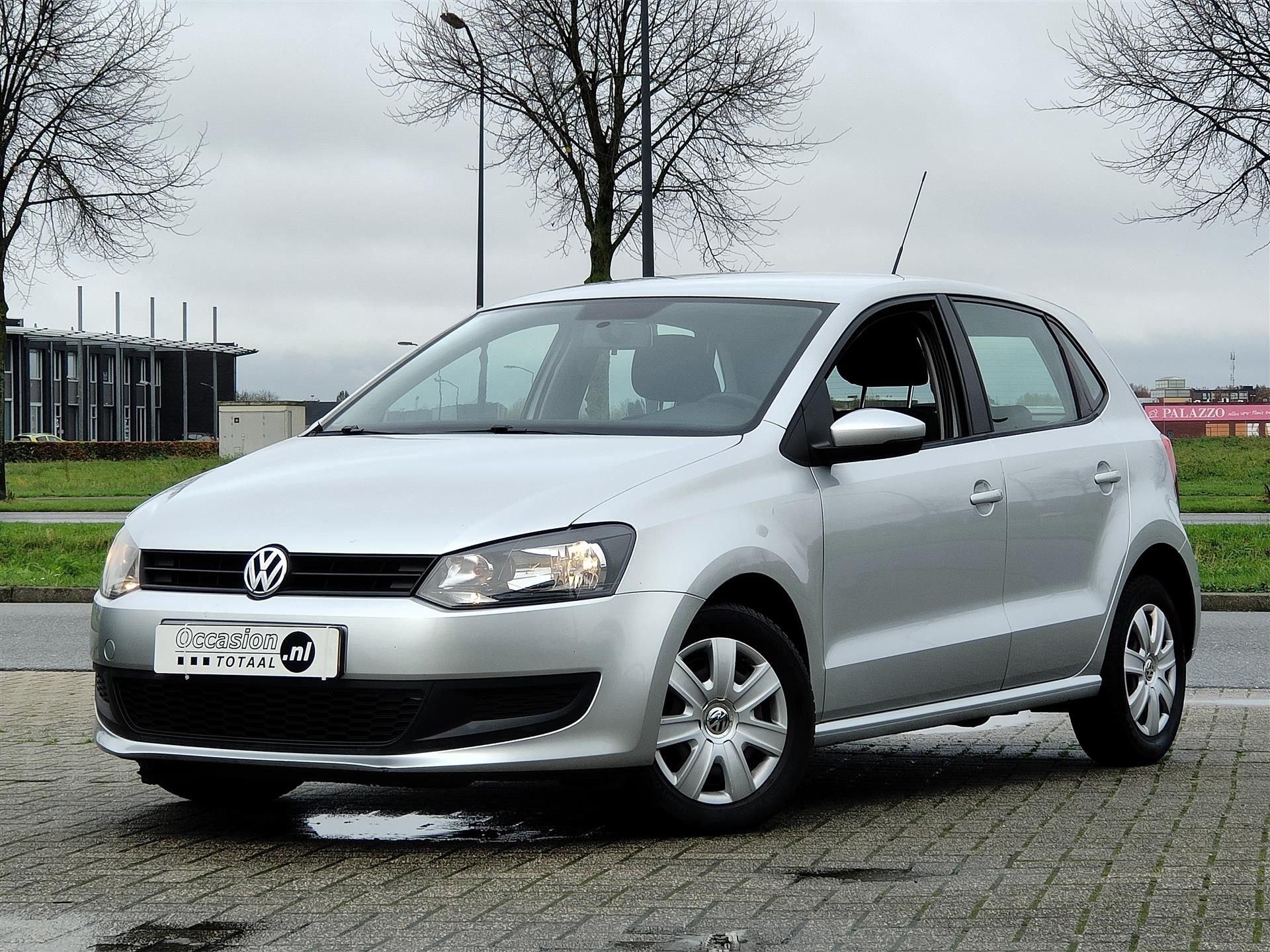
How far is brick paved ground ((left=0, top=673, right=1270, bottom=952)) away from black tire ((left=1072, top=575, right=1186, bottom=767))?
0.11m

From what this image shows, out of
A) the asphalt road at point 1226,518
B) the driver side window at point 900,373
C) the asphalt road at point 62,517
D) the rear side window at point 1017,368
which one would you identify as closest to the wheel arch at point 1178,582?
the rear side window at point 1017,368

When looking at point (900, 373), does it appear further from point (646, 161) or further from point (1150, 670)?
point (646, 161)

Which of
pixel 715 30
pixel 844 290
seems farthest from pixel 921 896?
pixel 715 30

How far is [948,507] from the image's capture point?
235 inches

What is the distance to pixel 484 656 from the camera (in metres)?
4.69

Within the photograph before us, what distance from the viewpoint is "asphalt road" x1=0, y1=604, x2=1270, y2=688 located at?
10.1 meters

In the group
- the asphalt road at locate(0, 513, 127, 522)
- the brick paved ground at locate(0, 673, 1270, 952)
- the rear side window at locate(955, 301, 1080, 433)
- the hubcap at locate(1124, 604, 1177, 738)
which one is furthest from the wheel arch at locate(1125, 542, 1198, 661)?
the asphalt road at locate(0, 513, 127, 522)

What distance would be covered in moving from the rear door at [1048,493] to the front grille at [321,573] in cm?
241

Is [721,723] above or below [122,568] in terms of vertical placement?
below

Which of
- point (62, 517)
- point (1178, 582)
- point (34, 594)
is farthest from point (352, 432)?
point (62, 517)

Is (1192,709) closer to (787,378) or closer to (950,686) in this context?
(950,686)

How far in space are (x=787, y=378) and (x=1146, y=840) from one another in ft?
5.74

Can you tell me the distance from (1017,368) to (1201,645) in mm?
5506

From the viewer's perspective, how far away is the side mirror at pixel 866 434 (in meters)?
5.50
